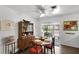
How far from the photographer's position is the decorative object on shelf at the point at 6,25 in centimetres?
208

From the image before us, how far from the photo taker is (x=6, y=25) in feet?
6.89

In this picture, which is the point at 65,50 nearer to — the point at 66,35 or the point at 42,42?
the point at 66,35

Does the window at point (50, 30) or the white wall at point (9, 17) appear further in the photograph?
the window at point (50, 30)

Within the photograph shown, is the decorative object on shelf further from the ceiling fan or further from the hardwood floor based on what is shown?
the hardwood floor

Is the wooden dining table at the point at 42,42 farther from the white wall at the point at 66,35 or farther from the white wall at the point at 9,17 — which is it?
the white wall at the point at 9,17

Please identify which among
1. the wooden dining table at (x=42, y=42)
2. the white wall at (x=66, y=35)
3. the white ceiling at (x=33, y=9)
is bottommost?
the wooden dining table at (x=42, y=42)

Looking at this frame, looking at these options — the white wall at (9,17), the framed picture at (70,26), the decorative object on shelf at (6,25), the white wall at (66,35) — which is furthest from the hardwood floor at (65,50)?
the decorative object on shelf at (6,25)

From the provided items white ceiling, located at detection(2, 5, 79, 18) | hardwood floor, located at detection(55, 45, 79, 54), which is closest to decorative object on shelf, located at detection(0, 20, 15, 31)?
white ceiling, located at detection(2, 5, 79, 18)

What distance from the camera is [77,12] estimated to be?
6.82ft

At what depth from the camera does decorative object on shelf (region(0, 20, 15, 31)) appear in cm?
208

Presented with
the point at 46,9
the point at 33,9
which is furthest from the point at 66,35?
the point at 33,9

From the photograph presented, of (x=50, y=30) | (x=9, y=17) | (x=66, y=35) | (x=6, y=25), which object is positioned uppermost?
(x=9, y=17)
